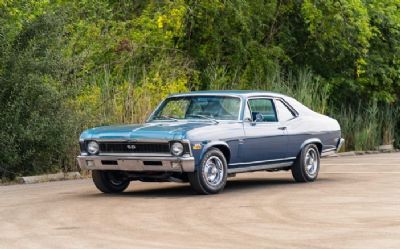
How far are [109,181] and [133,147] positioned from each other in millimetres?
1198

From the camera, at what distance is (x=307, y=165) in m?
17.6

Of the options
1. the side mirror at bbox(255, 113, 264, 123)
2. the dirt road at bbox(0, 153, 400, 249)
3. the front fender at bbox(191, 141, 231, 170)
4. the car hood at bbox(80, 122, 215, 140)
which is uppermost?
the side mirror at bbox(255, 113, 264, 123)

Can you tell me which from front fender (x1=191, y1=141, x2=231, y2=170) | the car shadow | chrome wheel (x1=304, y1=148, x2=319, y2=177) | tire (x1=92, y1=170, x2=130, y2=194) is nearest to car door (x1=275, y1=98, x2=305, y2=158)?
chrome wheel (x1=304, y1=148, x2=319, y2=177)

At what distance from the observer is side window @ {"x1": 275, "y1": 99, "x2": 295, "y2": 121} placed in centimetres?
1744

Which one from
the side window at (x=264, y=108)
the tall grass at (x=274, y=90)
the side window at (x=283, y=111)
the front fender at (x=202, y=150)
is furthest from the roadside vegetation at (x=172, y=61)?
the front fender at (x=202, y=150)

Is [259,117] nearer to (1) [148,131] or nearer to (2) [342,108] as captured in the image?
(1) [148,131]

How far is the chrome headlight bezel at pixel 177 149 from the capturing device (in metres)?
14.8

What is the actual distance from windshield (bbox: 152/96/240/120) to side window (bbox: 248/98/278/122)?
0.45 metres

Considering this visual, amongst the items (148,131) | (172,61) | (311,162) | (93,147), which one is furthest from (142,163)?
(172,61)

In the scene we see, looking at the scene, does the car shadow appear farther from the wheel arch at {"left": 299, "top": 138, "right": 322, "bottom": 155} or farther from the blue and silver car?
the wheel arch at {"left": 299, "top": 138, "right": 322, "bottom": 155}

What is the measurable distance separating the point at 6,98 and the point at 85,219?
313 inches

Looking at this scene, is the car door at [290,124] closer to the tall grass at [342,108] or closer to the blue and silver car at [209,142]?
the blue and silver car at [209,142]

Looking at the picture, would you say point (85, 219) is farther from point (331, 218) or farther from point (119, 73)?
point (119, 73)

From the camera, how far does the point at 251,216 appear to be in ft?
40.9
